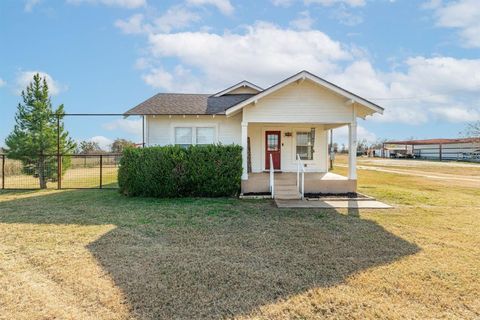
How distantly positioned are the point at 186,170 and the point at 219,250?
6.03 metres

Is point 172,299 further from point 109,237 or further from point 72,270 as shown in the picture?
point 109,237

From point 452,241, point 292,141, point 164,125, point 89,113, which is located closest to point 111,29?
point 89,113

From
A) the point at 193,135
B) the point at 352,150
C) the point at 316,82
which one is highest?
the point at 316,82

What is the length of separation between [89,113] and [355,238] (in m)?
12.4

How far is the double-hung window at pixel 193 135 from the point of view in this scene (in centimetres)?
1334

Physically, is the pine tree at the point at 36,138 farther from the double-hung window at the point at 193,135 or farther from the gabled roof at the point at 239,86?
the gabled roof at the point at 239,86

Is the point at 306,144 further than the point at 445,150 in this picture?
No

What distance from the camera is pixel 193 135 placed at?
1336 centimetres

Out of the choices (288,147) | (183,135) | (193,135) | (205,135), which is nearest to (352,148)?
(288,147)

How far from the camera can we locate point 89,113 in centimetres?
1305

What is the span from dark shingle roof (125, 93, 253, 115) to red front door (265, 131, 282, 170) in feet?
7.90

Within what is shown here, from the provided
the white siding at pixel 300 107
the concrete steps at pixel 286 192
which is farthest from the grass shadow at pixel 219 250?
the white siding at pixel 300 107

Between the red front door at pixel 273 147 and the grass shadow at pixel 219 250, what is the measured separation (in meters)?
4.86

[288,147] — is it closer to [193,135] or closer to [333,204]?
[193,135]
